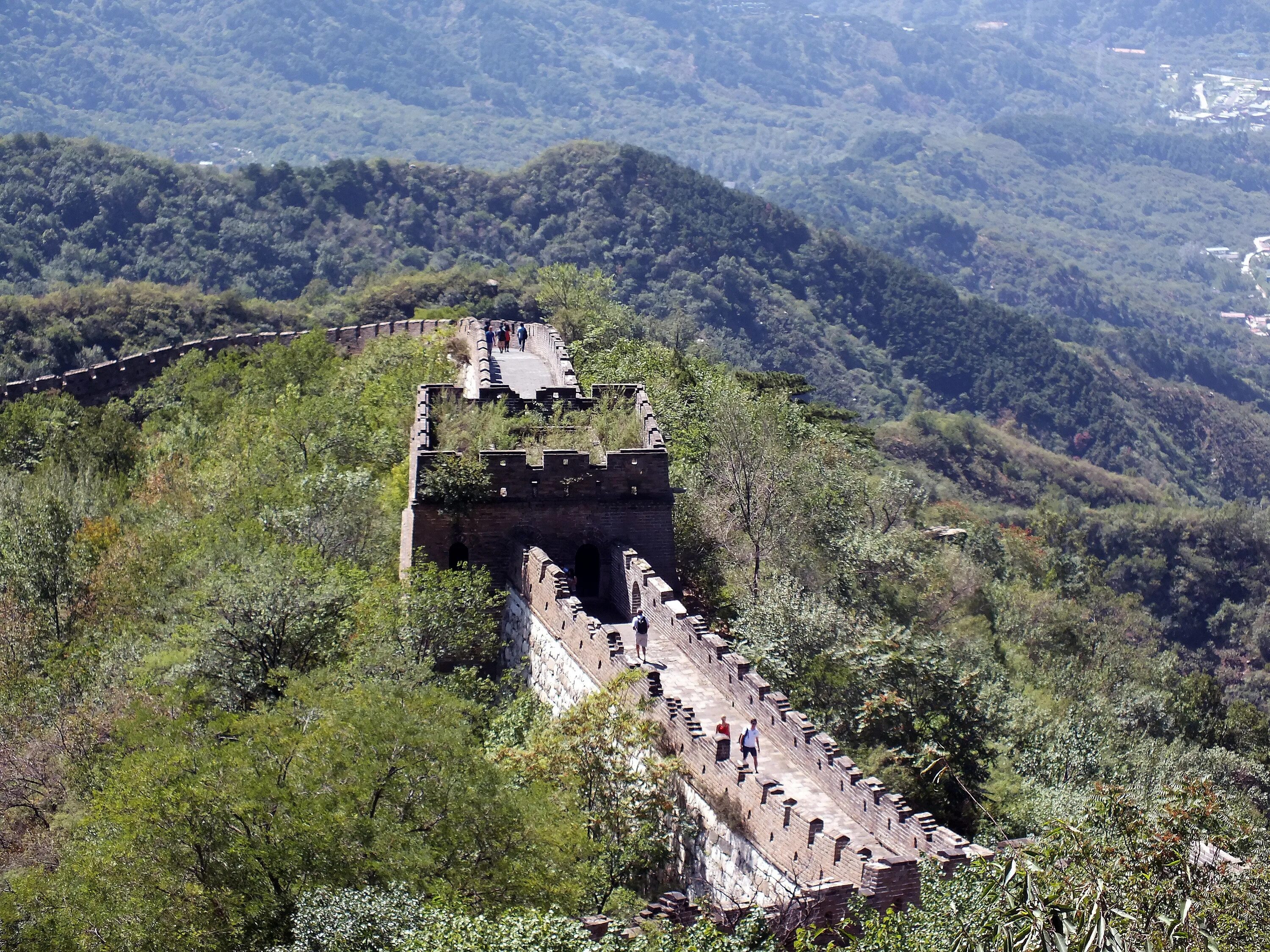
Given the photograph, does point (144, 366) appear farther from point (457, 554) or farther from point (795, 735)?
point (795, 735)

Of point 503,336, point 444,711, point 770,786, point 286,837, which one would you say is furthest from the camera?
point 503,336

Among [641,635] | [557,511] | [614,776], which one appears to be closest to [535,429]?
[557,511]

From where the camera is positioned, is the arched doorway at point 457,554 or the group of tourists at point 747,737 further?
the arched doorway at point 457,554

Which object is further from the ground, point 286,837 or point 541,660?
point 286,837

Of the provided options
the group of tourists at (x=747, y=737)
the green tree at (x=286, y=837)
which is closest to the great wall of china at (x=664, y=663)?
the group of tourists at (x=747, y=737)

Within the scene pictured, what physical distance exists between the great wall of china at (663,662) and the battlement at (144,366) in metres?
20.7

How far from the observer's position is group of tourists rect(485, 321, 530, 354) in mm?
46625

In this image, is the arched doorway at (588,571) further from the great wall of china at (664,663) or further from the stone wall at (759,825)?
the stone wall at (759,825)

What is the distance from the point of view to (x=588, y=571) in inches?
1196

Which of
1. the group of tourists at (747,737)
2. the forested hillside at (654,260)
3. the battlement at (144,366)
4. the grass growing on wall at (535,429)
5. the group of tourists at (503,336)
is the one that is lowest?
the forested hillside at (654,260)

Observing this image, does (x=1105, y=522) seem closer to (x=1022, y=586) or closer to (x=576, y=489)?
(x=1022, y=586)

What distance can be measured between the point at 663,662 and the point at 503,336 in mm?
22525

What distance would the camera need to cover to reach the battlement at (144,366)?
57.7 meters

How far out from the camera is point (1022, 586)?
59.2m
